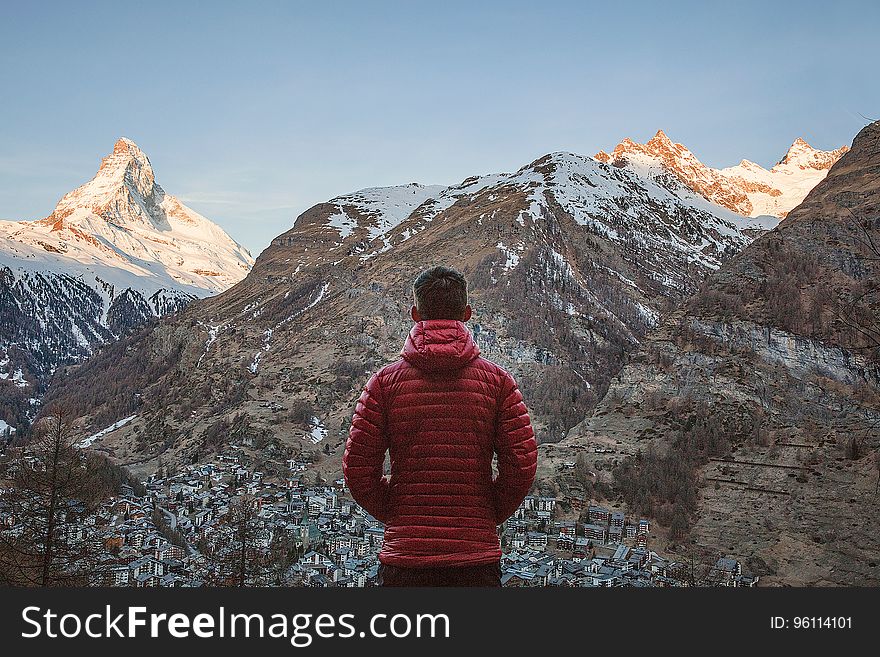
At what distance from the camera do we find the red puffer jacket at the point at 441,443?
5.51 m

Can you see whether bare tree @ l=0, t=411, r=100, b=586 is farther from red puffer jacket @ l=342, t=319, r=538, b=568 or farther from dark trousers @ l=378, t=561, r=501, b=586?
red puffer jacket @ l=342, t=319, r=538, b=568

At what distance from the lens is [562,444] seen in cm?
5556

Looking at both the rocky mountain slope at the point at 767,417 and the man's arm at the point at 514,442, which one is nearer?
Result: the man's arm at the point at 514,442

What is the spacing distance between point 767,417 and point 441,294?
5103 centimetres

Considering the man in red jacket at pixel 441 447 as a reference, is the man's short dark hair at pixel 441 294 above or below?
above

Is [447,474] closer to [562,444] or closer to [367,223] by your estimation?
[562,444]

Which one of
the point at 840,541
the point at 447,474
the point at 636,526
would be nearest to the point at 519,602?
the point at 447,474

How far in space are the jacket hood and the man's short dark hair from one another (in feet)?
0.35

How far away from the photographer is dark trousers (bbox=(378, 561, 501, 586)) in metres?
5.48

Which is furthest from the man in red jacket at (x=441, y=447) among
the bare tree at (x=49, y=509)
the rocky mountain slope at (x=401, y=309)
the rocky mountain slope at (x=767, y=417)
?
the rocky mountain slope at (x=401, y=309)

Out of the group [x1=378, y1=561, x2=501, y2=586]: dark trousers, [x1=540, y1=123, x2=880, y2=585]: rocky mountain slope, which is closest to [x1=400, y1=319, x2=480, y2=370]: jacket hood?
[x1=378, y1=561, x2=501, y2=586]: dark trousers

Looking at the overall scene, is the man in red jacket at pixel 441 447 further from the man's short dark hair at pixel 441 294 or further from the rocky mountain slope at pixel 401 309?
the rocky mountain slope at pixel 401 309

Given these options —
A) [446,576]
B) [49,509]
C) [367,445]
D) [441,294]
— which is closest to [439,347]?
[441,294]

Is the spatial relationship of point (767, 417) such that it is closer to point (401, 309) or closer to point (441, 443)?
point (401, 309)
